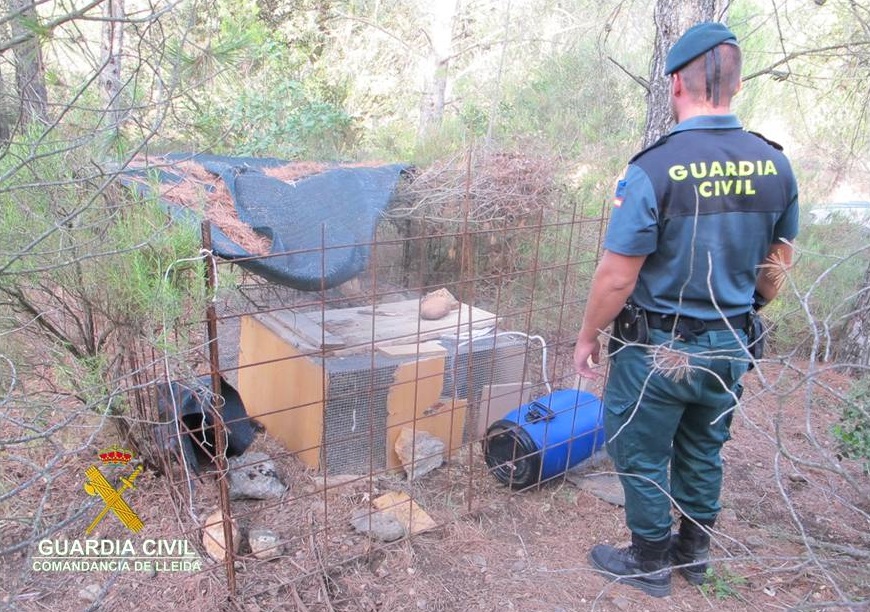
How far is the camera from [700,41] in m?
1.95

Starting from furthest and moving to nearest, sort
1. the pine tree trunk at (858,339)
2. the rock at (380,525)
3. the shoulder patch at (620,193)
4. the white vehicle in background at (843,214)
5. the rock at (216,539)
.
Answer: the white vehicle in background at (843,214) < the pine tree trunk at (858,339) < the rock at (380,525) < the rock at (216,539) < the shoulder patch at (620,193)

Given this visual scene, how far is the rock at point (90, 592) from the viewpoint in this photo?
2236 mm

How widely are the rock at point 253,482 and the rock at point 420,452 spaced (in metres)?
0.60

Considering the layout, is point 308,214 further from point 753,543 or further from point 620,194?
point 753,543

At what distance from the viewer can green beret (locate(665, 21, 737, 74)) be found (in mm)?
1941

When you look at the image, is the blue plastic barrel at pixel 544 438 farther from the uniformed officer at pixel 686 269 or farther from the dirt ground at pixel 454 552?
the uniformed officer at pixel 686 269

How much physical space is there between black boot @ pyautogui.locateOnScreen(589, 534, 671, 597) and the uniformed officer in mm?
11

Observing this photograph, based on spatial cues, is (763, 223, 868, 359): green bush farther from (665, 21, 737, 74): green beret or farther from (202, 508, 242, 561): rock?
(202, 508, 242, 561): rock

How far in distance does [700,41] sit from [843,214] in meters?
6.79

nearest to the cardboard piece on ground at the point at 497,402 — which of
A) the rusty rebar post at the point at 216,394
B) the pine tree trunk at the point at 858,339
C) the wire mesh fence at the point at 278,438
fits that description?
the wire mesh fence at the point at 278,438

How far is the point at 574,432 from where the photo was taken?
3014 mm

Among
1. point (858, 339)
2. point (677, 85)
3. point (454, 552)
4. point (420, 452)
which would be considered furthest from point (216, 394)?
point (858, 339)

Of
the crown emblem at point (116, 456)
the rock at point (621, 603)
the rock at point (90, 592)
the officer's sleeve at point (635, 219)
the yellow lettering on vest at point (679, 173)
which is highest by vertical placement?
the yellow lettering on vest at point (679, 173)

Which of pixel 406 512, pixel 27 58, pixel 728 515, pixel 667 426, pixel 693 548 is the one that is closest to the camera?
pixel 27 58
